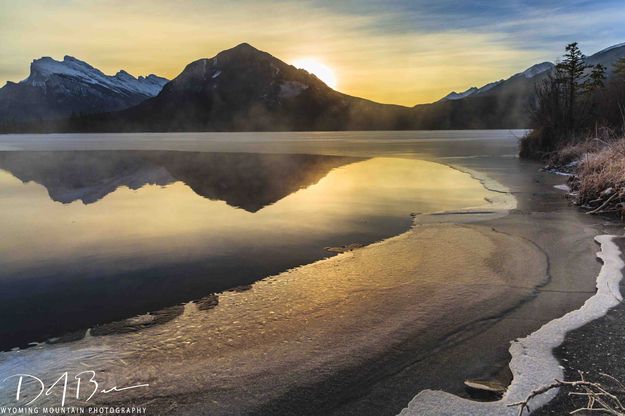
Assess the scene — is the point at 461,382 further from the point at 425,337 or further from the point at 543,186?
the point at 543,186

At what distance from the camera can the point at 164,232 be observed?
12172mm

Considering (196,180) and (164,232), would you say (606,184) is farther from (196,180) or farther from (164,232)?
Answer: (196,180)

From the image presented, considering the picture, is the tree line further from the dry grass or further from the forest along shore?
the forest along shore

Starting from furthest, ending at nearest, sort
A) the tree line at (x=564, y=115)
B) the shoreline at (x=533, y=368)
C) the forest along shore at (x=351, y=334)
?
the tree line at (x=564, y=115), the forest along shore at (x=351, y=334), the shoreline at (x=533, y=368)

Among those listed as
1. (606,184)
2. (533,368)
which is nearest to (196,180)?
(606,184)

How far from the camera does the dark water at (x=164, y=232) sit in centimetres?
746

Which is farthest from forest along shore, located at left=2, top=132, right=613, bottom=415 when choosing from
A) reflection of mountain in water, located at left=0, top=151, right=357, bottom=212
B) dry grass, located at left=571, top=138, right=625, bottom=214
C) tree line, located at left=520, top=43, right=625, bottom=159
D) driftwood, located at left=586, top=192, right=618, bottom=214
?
tree line, located at left=520, top=43, right=625, bottom=159

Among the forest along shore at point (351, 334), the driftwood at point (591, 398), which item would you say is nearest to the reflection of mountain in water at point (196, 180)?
the forest along shore at point (351, 334)

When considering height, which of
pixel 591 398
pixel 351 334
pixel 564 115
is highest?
pixel 564 115

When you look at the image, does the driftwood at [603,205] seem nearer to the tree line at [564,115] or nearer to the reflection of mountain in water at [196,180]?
the reflection of mountain in water at [196,180]

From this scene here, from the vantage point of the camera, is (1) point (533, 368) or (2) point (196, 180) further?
(2) point (196, 180)

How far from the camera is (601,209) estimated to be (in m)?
13.8

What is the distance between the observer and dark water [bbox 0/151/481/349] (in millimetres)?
7465

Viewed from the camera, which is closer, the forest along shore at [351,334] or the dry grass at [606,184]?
the forest along shore at [351,334]
